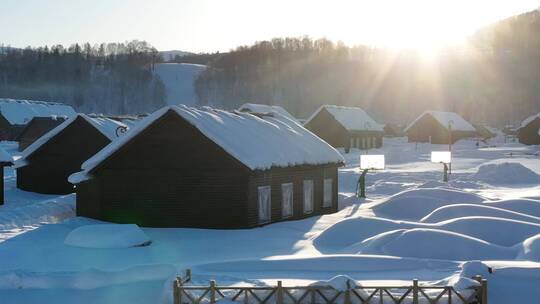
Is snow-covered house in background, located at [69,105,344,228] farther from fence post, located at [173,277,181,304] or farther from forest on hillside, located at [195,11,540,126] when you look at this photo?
forest on hillside, located at [195,11,540,126]

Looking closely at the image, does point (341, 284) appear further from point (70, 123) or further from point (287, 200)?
point (70, 123)

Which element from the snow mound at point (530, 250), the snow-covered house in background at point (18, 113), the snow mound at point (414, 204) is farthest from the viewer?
the snow-covered house in background at point (18, 113)

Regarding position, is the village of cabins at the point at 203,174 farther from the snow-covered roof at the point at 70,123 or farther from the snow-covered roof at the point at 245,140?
the snow-covered roof at the point at 70,123

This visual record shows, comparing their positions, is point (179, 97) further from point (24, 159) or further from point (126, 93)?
point (24, 159)

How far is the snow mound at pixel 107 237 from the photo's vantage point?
792 inches

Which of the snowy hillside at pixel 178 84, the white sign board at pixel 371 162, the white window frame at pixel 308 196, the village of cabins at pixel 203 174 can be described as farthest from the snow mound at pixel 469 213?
the snowy hillside at pixel 178 84

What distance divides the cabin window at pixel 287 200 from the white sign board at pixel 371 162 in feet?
39.7

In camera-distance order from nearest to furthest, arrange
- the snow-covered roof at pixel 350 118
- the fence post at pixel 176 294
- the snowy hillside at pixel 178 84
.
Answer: the fence post at pixel 176 294 → the snow-covered roof at pixel 350 118 → the snowy hillside at pixel 178 84

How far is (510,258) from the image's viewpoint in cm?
1791

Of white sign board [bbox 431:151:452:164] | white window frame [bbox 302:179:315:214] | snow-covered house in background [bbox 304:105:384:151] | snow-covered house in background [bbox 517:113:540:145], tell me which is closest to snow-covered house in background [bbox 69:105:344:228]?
white window frame [bbox 302:179:315:214]

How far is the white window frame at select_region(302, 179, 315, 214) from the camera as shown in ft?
94.5

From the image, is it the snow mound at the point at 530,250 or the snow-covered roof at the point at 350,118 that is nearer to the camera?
the snow mound at the point at 530,250

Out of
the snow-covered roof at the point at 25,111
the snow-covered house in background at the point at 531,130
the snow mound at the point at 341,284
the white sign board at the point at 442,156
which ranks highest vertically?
the snow-covered roof at the point at 25,111

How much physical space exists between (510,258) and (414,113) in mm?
145604
